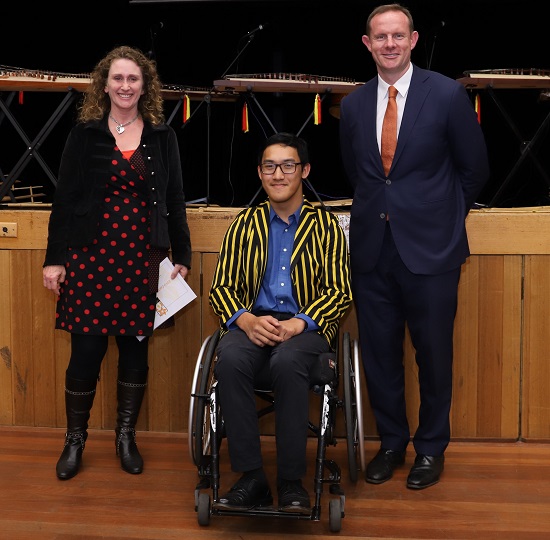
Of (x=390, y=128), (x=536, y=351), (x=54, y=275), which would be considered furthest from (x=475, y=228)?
(x=54, y=275)

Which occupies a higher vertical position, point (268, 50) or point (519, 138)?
point (268, 50)

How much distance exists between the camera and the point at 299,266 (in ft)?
8.97

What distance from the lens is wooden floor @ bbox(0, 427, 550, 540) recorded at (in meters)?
2.47

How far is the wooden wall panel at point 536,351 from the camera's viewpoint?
10.6 feet

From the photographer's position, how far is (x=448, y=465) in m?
3.04

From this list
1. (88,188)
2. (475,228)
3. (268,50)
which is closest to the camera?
(88,188)

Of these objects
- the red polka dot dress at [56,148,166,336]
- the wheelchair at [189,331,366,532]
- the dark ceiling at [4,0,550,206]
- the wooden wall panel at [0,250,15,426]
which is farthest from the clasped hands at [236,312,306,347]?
the dark ceiling at [4,0,550,206]

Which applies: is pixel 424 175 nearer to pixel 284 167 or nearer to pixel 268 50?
pixel 284 167

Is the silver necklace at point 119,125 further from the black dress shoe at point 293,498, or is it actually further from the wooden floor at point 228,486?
the black dress shoe at point 293,498

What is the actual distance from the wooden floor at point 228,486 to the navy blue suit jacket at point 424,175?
2.46ft

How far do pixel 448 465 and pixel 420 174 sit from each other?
108 cm

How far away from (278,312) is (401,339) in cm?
47

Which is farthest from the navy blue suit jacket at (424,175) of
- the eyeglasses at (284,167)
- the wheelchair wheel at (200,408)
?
the wheelchair wheel at (200,408)

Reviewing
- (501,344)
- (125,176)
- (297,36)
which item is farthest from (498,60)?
(125,176)
